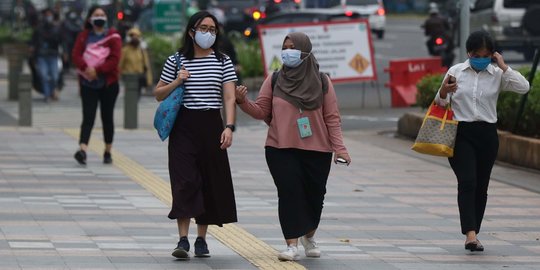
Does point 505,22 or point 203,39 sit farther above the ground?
point 203,39

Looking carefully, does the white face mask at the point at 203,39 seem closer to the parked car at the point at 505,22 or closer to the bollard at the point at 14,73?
the bollard at the point at 14,73

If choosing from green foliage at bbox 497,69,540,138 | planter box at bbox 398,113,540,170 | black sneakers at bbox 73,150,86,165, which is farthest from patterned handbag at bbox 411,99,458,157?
black sneakers at bbox 73,150,86,165

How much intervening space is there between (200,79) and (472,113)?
6.27 feet

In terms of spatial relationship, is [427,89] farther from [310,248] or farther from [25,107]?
[310,248]

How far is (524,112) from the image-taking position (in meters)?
16.2

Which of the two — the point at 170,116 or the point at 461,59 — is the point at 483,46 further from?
the point at 461,59

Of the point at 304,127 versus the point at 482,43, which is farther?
the point at 482,43

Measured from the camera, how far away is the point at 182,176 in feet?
32.0

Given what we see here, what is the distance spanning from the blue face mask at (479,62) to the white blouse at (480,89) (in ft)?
0.26

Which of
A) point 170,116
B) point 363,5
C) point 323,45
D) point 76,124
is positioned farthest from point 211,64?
point 363,5

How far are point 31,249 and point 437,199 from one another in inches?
185

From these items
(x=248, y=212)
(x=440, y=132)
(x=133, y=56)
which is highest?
(x=440, y=132)

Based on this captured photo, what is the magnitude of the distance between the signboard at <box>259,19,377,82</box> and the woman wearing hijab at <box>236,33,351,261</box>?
14816 mm

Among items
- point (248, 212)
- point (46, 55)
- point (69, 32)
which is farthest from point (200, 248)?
point (69, 32)
